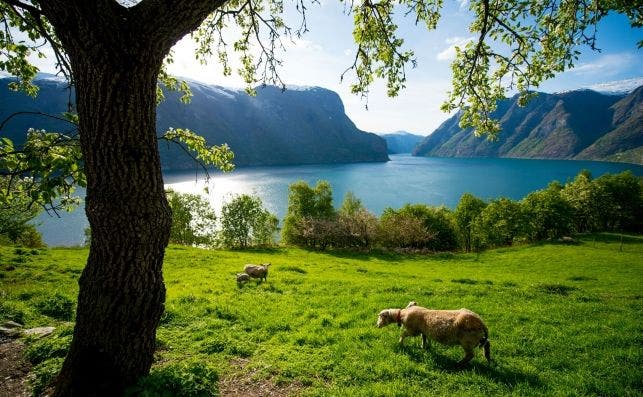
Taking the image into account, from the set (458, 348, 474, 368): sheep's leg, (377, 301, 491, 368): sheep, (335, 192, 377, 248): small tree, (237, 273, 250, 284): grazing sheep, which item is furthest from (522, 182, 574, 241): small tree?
(458, 348, 474, 368): sheep's leg

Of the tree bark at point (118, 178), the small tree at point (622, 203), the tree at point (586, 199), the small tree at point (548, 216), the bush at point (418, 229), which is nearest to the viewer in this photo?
the tree bark at point (118, 178)

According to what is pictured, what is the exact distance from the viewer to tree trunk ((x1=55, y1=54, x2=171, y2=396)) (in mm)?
3988

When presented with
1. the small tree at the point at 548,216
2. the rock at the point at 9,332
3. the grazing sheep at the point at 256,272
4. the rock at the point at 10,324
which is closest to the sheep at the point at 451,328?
the rock at the point at 9,332

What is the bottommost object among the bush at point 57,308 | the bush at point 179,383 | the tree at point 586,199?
the tree at point 586,199

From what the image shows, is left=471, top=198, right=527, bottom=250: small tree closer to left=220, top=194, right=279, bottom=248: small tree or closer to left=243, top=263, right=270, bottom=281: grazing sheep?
left=220, top=194, right=279, bottom=248: small tree

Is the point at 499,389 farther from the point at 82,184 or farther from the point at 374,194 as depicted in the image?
the point at 374,194

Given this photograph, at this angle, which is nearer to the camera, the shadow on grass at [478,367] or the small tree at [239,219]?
the shadow on grass at [478,367]

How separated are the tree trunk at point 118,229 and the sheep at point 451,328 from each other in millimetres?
6577

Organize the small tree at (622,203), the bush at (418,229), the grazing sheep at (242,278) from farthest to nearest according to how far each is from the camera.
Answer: the small tree at (622,203), the bush at (418,229), the grazing sheep at (242,278)

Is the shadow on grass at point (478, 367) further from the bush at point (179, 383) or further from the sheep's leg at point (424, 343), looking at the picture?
the bush at point (179, 383)

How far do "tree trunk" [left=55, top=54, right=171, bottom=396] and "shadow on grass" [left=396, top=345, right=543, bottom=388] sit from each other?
627 centimetres

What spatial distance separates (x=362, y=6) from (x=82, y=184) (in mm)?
6578

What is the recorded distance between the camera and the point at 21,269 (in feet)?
68.7

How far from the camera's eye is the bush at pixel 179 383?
4.66 m
